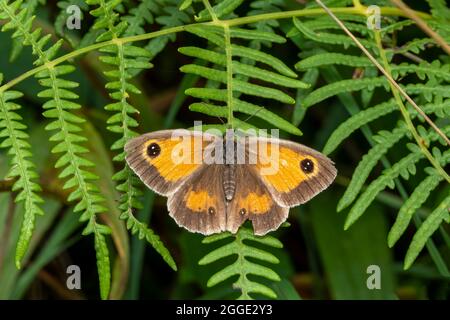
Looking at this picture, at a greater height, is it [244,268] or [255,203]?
[255,203]

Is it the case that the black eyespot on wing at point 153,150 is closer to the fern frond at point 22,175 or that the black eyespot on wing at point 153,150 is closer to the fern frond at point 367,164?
the fern frond at point 22,175

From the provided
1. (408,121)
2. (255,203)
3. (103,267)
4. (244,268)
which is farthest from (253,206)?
(408,121)

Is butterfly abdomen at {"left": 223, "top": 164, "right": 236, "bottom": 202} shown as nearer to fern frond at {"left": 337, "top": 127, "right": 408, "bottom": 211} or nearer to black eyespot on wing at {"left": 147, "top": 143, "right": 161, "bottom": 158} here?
black eyespot on wing at {"left": 147, "top": 143, "right": 161, "bottom": 158}

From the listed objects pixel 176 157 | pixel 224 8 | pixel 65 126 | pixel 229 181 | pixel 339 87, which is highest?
pixel 224 8

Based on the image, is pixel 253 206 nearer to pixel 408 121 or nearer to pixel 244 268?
pixel 244 268

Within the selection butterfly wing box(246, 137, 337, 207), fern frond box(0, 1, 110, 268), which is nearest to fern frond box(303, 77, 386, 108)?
butterfly wing box(246, 137, 337, 207)

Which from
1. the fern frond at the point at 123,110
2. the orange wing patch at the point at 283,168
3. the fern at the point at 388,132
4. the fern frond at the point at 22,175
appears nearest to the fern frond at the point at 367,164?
the fern at the point at 388,132
